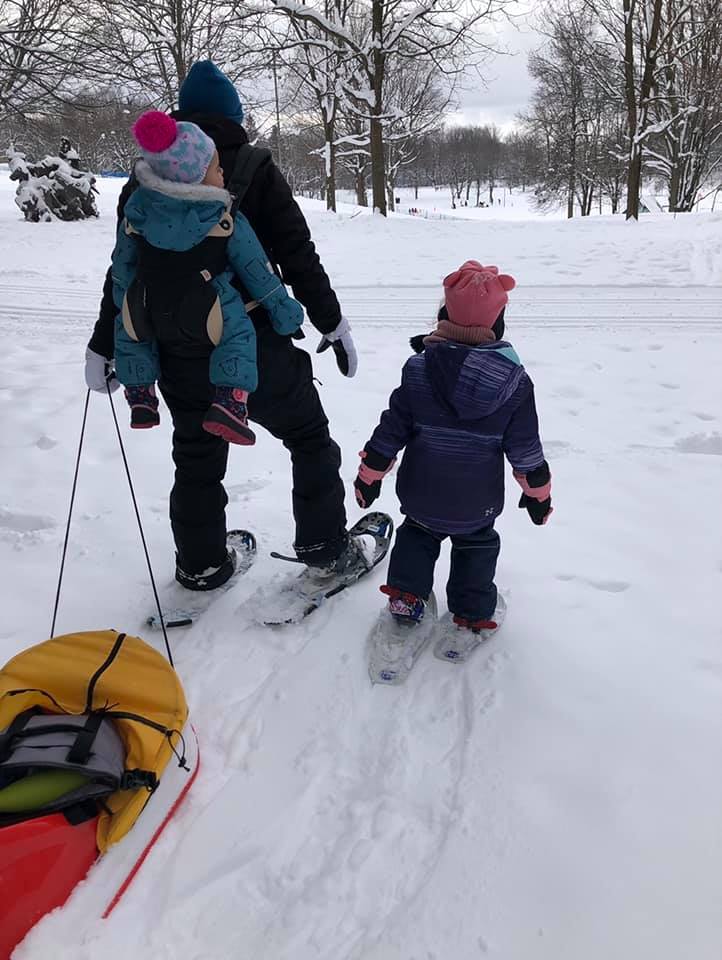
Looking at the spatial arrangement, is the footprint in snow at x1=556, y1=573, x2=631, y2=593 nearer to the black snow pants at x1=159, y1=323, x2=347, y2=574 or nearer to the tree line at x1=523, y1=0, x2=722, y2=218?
the black snow pants at x1=159, y1=323, x2=347, y2=574

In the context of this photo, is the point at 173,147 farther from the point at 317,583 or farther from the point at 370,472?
the point at 317,583

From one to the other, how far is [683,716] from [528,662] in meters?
0.48

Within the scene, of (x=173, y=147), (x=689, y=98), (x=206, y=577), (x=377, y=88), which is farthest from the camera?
(x=689, y=98)

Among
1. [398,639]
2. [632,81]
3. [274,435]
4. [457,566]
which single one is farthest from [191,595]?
[632,81]

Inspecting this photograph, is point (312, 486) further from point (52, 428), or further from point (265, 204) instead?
point (52, 428)

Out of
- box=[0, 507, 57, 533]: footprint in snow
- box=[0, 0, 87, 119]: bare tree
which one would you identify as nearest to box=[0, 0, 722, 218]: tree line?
box=[0, 0, 87, 119]: bare tree

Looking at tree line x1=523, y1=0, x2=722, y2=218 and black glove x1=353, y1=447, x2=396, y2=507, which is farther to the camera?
tree line x1=523, y1=0, x2=722, y2=218

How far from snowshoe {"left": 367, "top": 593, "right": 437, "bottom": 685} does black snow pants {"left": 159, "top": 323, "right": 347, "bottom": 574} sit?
1.25 feet

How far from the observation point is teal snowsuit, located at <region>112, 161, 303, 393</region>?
5.69ft

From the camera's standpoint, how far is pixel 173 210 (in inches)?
68.4

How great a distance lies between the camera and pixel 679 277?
7.89 metres

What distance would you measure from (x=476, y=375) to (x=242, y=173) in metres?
0.93

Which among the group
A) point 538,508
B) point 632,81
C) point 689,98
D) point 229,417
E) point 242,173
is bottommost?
point 538,508

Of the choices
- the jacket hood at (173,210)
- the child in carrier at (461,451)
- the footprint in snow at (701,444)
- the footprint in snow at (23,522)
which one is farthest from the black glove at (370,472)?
the footprint in snow at (701,444)
